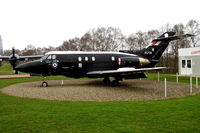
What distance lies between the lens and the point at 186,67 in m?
33.8

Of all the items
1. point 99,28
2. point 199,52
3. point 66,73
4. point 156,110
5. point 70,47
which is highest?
point 99,28

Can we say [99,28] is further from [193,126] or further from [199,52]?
[193,126]

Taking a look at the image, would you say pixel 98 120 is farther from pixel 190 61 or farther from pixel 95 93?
pixel 190 61

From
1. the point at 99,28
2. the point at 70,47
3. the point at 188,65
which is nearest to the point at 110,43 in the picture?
the point at 99,28

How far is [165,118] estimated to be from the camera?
23.0ft

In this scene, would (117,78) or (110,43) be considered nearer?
(117,78)

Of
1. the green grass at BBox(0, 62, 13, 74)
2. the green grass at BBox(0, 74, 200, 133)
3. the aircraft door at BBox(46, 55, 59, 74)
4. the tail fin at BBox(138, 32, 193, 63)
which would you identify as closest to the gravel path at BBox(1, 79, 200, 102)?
the aircraft door at BBox(46, 55, 59, 74)

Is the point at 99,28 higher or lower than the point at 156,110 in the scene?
higher

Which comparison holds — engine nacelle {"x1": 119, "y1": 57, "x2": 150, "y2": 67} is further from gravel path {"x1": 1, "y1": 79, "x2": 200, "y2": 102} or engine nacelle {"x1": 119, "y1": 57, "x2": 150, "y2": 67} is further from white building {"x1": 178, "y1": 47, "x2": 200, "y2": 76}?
white building {"x1": 178, "y1": 47, "x2": 200, "y2": 76}

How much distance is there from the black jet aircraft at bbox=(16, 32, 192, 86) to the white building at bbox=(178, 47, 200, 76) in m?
13.1

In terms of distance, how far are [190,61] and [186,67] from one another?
1169mm

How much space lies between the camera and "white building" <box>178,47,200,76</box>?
31.8 meters

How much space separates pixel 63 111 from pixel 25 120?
1.72 meters

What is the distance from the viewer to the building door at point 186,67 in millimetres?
33156
